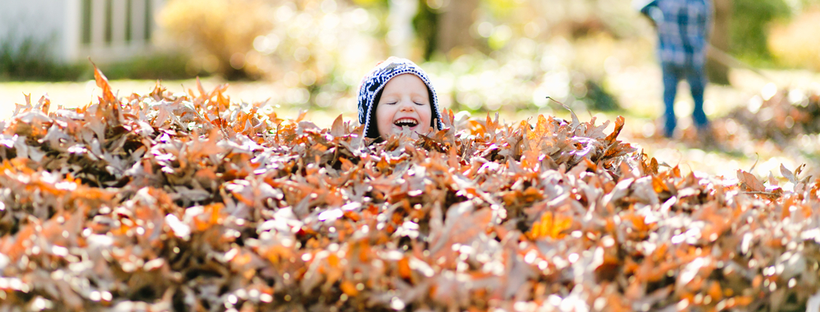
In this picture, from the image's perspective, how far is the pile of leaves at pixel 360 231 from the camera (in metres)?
1.48

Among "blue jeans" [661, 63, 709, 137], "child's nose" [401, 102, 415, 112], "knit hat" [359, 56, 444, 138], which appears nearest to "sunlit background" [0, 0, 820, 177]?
"blue jeans" [661, 63, 709, 137]

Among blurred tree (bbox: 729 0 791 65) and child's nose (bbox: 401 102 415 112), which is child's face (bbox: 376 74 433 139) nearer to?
child's nose (bbox: 401 102 415 112)

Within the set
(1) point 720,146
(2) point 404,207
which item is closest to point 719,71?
(1) point 720,146

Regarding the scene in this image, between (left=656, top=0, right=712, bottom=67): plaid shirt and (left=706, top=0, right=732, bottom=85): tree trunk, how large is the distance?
6.82 m

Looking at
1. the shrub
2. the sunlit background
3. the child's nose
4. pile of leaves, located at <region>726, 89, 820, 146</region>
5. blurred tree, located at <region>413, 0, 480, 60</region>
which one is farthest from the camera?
the shrub

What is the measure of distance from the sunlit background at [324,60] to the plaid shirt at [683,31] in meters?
0.92

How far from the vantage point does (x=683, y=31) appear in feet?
24.6

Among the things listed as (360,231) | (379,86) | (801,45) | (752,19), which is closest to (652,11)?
(379,86)

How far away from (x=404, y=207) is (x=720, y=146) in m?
6.48

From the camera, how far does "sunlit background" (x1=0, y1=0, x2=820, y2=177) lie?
10297 mm

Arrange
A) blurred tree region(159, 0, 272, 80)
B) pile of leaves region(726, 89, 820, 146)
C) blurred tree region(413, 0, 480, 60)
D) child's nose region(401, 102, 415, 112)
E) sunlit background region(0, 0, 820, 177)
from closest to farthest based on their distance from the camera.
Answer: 1. child's nose region(401, 102, 415, 112)
2. pile of leaves region(726, 89, 820, 146)
3. sunlit background region(0, 0, 820, 177)
4. blurred tree region(159, 0, 272, 80)
5. blurred tree region(413, 0, 480, 60)

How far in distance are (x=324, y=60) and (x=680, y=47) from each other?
6.05 m

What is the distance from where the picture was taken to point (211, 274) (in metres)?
1.64

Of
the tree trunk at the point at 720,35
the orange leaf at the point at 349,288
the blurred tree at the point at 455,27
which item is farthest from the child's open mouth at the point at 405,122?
the tree trunk at the point at 720,35
